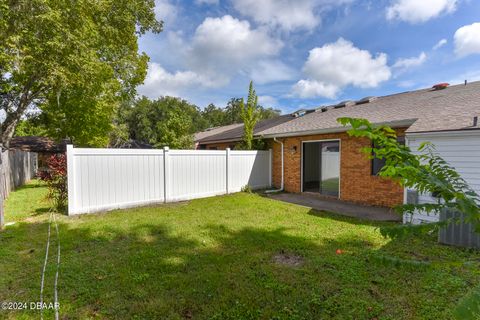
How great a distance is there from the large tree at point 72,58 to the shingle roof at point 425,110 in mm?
8419

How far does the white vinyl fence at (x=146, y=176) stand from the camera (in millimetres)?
6645

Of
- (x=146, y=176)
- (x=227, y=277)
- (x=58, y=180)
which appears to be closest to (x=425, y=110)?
(x=227, y=277)

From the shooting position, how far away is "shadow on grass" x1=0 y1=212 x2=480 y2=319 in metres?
2.79

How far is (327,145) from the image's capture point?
9.73m

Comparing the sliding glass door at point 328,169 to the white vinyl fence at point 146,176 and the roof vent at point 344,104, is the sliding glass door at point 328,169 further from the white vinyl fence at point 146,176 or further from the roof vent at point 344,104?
the white vinyl fence at point 146,176

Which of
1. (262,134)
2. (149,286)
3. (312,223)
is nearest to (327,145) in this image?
(262,134)

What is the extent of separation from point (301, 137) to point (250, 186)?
305 cm

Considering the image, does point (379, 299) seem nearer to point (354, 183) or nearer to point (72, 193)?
point (354, 183)

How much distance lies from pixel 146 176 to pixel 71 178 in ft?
6.50

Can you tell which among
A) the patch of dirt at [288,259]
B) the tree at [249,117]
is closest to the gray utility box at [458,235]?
the patch of dirt at [288,259]

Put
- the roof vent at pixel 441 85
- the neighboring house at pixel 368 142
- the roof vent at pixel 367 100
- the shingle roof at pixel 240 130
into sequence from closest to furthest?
1. the neighboring house at pixel 368 142
2. the roof vent at pixel 441 85
3. the roof vent at pixel 367 100
4. the shingle roof at pixel 240 130

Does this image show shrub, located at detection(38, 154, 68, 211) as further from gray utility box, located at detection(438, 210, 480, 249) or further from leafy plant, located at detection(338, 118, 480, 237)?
gray utility box, located at detection(438, 210, 480, 249)

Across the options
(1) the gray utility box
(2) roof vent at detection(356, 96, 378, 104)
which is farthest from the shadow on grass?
(2) roof vent at detection(356, 96, 378, 104)

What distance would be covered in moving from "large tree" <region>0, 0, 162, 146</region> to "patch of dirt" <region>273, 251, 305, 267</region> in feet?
33.1
